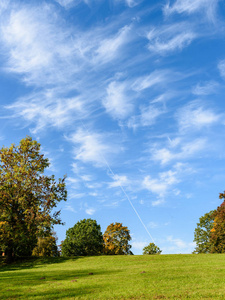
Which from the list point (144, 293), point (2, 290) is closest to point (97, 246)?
point (2, 290)

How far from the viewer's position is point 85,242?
247 feet

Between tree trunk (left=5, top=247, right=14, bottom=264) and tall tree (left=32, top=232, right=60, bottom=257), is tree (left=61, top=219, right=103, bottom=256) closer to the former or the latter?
Result: tall tree (left=32, top=232, right=60, bottom=257)

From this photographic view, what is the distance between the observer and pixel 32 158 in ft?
160

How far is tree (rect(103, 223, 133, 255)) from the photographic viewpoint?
266 ft

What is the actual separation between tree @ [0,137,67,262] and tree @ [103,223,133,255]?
37.6 m

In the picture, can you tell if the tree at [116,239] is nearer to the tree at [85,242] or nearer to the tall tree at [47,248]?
the tree at [85,242]

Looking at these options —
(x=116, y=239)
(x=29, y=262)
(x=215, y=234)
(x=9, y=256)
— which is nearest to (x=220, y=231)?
(x=215, y=234)

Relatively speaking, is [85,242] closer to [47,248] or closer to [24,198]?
[47,248]

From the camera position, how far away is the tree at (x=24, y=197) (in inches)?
1758

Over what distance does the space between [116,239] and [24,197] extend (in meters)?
46.2

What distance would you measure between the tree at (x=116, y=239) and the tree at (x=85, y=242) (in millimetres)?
5522

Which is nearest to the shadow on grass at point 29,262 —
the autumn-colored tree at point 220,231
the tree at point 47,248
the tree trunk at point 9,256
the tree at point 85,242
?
the tree trunk at point 9,256

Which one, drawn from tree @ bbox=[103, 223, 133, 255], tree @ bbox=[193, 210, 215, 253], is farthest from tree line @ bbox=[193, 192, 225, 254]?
tree @ bbox=[103, 223, 133, 255]

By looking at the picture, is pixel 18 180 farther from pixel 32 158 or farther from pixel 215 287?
pixel 215 287
